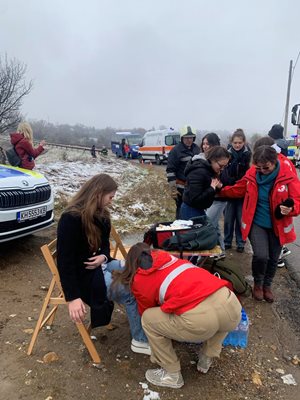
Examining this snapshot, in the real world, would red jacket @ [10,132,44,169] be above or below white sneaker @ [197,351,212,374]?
above

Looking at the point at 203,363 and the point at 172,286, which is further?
the point at 203,363

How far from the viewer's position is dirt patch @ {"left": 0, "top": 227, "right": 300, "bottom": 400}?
102 inches

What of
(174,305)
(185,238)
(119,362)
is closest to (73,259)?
(174,305)

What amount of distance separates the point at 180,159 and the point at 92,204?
288cm

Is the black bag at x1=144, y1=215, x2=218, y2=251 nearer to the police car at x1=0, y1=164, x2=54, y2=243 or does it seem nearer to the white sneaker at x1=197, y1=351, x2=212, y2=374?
the white sneaker at x1=197, y1=351, x2=212, y2=374

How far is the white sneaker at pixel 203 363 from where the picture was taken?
2742 millimetres

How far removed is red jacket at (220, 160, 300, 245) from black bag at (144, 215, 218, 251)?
0.65m

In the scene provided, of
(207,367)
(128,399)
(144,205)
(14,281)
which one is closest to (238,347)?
(207,367)

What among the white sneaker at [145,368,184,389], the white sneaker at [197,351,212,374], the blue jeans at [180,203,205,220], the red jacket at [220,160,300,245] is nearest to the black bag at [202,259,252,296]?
the red jacket at [220,160,300,245]

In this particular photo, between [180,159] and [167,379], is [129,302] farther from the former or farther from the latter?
[180,159]

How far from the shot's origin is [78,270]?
9.25ft

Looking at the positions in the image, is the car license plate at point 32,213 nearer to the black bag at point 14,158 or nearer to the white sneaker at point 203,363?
the black bag at point 14,158

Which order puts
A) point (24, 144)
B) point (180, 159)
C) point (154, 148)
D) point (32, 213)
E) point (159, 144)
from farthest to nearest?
point (154, 148) < point (159, 144) < point (24, 144) < point (180, 159) < point (32, 213)

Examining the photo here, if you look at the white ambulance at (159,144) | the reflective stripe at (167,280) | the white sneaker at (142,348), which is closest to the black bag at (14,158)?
the white sneaker at (142,348)
